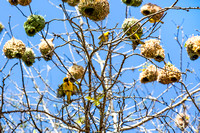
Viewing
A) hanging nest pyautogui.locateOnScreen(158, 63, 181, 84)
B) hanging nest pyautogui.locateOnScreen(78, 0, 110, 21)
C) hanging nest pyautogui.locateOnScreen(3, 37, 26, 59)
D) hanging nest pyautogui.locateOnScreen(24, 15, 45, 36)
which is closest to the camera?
hanging nest pyautogui.locateOnScreen(78, 0, 110, 21)

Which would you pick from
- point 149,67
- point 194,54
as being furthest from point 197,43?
point 149,67

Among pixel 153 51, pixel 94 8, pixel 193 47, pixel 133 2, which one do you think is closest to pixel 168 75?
pixel 153 51

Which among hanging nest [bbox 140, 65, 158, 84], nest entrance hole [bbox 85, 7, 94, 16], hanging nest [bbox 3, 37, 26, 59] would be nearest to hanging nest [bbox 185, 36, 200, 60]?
hanging nest [bbox 140, 65, 158, 84]

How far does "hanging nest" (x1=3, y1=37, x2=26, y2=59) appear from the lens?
2998 millimetres

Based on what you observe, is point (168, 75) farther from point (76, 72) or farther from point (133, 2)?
point (76, 72)

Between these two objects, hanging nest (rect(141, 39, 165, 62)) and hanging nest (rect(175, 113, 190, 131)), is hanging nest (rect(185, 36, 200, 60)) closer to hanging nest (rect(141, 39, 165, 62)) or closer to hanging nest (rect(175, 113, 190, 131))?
hanging nest (rect(141, 39, 165, 62))

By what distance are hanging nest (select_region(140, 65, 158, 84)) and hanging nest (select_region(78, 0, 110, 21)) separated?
1554mm

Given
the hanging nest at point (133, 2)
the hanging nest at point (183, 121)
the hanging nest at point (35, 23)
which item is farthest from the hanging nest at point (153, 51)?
the hanging nest at point (35, 23)

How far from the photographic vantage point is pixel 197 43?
3.17 meters

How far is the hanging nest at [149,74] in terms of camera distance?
371 cm

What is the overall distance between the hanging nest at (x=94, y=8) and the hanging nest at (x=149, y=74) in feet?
5.10

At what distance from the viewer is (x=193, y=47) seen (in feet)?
10.6

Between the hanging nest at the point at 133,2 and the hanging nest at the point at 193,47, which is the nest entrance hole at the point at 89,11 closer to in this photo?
the hanging nest at the point at 133,2

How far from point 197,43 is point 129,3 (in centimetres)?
93
